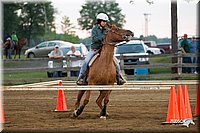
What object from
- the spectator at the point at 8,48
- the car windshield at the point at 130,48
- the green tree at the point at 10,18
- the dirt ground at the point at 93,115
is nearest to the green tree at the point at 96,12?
the green tree at the point at 10,18

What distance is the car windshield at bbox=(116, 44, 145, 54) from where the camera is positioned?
97.7 ft

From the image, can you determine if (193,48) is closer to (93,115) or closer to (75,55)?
(75,55)

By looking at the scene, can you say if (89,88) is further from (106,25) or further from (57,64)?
(57,64)

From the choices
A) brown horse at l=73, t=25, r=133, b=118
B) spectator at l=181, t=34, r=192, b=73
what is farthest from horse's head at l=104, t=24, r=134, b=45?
spectator at l=181, t=34, r=192, b=73

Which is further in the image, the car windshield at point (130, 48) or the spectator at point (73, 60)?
the car windshield at point (130, 48)

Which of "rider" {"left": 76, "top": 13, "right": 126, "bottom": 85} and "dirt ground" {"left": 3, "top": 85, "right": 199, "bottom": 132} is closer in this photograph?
"dirt ground" {"left": 3, "top": 85, "right": 199, "bottom": 132}

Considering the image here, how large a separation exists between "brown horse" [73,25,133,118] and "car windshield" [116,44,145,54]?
17141 millimetres

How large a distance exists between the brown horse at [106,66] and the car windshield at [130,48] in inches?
675

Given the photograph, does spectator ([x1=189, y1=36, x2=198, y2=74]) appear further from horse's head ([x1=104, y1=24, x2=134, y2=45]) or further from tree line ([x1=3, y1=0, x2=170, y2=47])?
tree line ([x1=3, y1=0, x2=170, y2=47])

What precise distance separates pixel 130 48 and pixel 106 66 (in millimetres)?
17811

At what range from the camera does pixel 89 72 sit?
496 inches

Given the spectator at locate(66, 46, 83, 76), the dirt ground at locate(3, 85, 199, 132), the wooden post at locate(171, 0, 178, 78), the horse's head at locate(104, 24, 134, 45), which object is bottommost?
the dirt ground at locate(3, 85, 199, 132)

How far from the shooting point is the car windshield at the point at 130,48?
29.8 m

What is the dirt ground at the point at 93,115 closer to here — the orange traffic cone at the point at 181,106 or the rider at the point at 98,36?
the orange traffic cone at the point at 181,106
